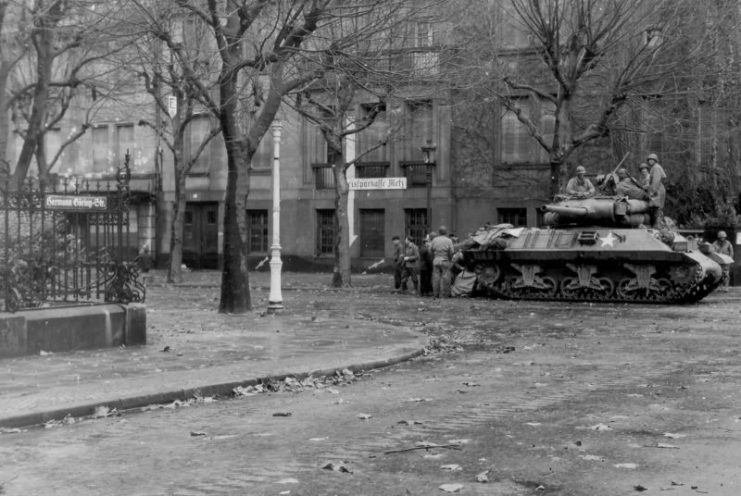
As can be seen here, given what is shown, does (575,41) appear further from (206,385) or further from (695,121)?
(206,385)

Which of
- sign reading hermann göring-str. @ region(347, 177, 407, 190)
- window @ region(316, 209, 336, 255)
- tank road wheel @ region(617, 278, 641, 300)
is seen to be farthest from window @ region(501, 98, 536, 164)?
tank road wheel @ region(617, 278, 641, 300)

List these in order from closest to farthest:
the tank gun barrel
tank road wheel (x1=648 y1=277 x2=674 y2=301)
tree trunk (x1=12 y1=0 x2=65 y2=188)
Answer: tree trunk (x1=12 y1=0 x2=65 y2=188) < tank road wheel (x1=648 y1=277 x2=674 y2=301) < the tank gun barrel

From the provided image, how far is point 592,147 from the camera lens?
35.7 metres

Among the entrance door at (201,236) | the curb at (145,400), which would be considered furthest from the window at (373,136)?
the curb at (145,400)

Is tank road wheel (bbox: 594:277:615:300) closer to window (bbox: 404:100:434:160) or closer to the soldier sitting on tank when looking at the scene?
the soldier sitting on tank

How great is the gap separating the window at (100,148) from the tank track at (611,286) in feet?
83.8

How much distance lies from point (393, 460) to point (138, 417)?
3.00m

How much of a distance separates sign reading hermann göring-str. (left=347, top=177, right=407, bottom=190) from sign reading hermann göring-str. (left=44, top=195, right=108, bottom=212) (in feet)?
82.7

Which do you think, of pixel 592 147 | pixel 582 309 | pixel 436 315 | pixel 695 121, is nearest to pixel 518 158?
pixel 592 147

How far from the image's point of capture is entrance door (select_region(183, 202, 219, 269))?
143ft

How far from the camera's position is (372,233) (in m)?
39.9

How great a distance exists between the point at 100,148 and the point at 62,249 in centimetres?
3495

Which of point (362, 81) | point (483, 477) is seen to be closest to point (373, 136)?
point (362, 81)

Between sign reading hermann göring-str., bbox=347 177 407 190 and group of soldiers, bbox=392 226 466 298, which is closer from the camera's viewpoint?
group of soldiers, bbox=392 226 466 298
